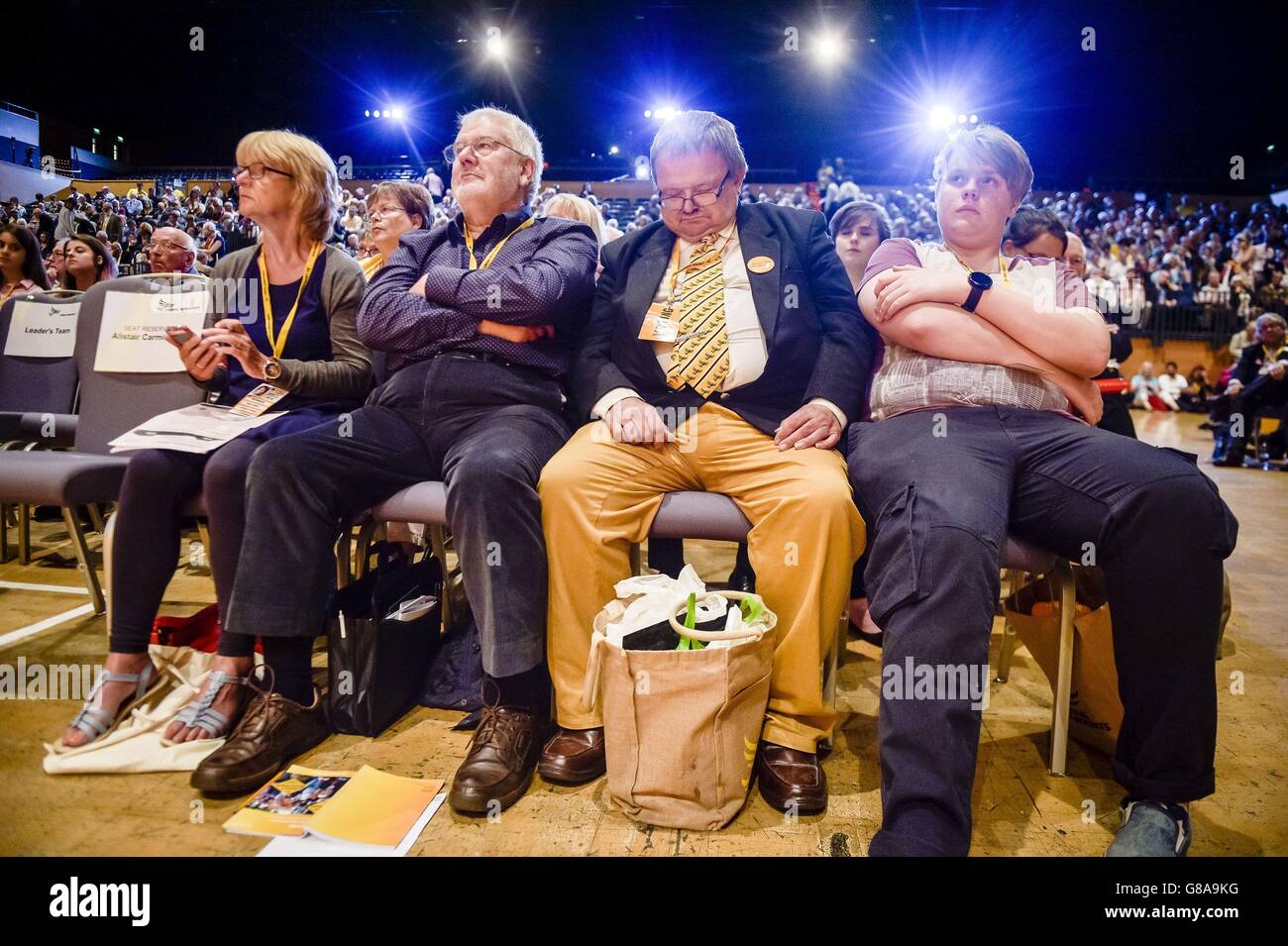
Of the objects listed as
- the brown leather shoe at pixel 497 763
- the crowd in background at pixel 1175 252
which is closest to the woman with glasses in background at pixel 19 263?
the brown leather shoe at pixel 497 763

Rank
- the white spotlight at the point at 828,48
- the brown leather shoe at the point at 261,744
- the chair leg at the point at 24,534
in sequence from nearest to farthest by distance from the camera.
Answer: the brown leather shoe at the point at 261,744 → the chair leg at the point at 24,534 → the white spotlight at the point at 828,48

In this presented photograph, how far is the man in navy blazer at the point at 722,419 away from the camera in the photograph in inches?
58.1

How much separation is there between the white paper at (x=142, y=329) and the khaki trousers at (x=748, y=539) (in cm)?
135

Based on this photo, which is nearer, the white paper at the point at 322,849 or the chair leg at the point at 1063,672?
the white paper at the point at 322,849

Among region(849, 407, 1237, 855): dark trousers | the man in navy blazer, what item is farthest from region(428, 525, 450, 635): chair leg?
region(849, 407, 1237, 855): dark trousers

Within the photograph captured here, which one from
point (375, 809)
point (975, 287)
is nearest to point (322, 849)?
point (375, 809)

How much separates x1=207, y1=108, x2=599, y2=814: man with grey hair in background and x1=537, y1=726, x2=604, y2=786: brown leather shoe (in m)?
0.04

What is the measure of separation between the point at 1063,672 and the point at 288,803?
1661 mm

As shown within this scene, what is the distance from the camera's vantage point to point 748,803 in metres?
1.44

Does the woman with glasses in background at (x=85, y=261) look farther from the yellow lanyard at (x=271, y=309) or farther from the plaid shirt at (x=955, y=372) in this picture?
the plaid shirt at (x=955, y=372)

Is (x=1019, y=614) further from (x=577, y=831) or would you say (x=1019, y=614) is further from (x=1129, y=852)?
(x=577, y=831)

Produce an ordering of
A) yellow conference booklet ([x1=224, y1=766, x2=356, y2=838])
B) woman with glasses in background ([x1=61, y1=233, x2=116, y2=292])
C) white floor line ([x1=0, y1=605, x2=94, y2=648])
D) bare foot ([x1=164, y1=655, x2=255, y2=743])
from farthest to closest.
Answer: woman with glasses in background ([x1=61, y1=233, x2=116, y2=292]) < white floor line ([x1=0, y1=605, x2=94, y2=648]) < bare foot ([x1=164, y1=655, x2=255, y2=743]) < yellow conference booklet ([x1=224, y1=766, x2=356, y2=838])

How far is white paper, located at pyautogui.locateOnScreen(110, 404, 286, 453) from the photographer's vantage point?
1.71m

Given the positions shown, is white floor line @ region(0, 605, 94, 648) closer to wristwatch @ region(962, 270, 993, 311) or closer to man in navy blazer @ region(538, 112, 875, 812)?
man in navy blazer @ region(538, 112, 875, 812)
